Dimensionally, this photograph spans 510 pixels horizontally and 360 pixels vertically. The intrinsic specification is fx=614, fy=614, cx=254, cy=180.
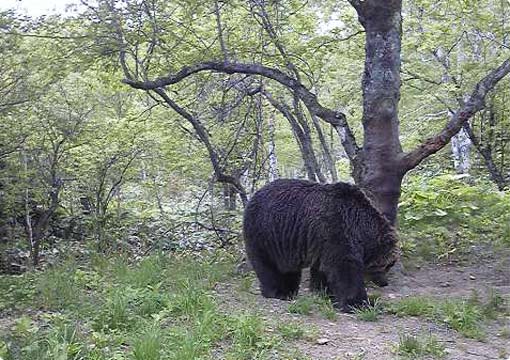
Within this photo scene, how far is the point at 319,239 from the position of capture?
22.4 ft

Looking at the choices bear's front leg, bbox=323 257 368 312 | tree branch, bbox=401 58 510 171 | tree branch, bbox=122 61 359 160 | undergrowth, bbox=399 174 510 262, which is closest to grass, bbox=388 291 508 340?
bear's front leg, bbox=323 257 368 312

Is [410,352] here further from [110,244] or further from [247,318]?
[110,244]

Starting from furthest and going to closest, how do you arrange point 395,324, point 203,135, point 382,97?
point 203,135
point 382,97
point 395,324

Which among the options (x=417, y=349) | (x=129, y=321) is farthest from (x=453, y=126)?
(x=129, y=321)

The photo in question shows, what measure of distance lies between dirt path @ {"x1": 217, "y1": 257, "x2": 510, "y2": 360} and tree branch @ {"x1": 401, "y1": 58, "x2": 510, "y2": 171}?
159 centimetres

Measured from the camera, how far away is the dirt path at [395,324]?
15.8 feet

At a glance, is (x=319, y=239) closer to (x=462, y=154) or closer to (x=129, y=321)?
(x=129, y=321)

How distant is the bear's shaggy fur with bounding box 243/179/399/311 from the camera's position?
6664mm

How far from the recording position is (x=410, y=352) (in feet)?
15.2

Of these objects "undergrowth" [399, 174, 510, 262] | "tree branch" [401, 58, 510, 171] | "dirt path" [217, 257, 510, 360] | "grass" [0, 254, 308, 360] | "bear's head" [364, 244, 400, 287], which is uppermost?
"tree branch" [401, 58, 510, 171]

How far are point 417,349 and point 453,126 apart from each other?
3449 mm

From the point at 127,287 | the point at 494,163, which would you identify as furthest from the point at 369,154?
the point at 494,163

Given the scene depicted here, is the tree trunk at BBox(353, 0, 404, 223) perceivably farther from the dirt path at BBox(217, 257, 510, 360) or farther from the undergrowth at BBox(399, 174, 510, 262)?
the undergrowth at BBox(399, 174, 510, 262)

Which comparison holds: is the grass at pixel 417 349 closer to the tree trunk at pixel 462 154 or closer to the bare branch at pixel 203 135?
the bare branch at pixel 203 135
